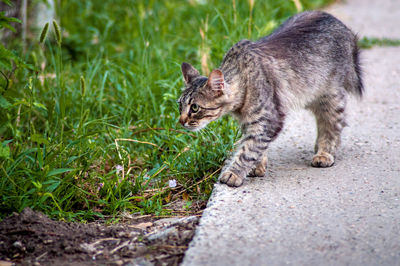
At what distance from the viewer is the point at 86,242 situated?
293 centimetres

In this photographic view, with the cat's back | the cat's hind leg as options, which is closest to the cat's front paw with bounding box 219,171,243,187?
the cat's hind leg

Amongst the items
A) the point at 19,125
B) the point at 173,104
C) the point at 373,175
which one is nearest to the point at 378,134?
the point at 373,175

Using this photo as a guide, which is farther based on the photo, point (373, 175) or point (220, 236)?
point (373, 175)

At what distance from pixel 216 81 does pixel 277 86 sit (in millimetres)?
564

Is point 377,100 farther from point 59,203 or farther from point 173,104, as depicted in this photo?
point 59,203

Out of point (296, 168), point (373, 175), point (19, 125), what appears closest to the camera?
point (373, 175)

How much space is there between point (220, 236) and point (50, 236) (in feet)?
3.37

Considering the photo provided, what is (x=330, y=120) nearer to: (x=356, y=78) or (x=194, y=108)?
(x=356, y=78)

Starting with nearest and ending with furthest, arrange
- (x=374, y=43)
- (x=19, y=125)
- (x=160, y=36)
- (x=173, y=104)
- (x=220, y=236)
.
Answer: (x=220, y=236) < (x=19, y=125) < (x=173, y=104) < (x=160, y=36) < (x=374, y=43)

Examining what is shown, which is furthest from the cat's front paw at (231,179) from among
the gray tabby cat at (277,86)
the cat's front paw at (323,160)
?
the cat's front paw at (323,160)

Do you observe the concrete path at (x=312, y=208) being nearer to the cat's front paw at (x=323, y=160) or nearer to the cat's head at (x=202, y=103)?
the cat's front paw at (x=323, y=160)

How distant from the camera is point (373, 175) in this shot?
3672 mm

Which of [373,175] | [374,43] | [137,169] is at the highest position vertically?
[374,43]

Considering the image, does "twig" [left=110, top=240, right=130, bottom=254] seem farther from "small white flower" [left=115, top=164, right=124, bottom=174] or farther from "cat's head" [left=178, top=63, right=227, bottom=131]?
"cat's head" [left=178, top=63, right=227, bottom=131]
